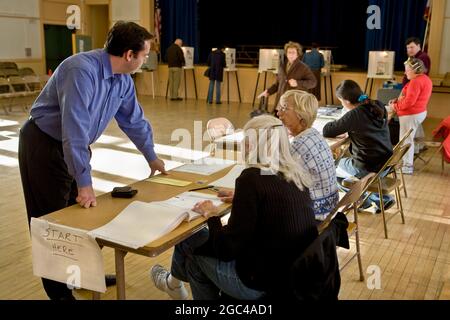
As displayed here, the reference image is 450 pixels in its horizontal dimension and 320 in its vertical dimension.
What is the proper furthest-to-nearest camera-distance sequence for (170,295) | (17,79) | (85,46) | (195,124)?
(85,46), (17,79), (195,124), (170,295)

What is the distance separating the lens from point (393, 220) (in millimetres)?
4129

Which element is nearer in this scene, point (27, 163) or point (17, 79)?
point (27, 163)

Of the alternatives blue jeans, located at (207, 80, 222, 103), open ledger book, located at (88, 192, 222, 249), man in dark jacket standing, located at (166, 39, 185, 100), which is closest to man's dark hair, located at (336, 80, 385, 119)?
open ledger book, located at (88, 192, 222, 249)

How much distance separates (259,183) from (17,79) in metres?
9.32

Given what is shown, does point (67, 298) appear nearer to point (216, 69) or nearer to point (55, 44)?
point (216, 69)

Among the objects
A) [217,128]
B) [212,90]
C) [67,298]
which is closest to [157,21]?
[212,90]

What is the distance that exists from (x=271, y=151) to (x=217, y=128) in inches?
78.7

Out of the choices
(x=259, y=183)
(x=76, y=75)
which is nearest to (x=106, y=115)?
(x=76, y=75)

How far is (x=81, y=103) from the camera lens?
2119 millimetres

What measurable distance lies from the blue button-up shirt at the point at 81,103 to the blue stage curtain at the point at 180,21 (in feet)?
37.9

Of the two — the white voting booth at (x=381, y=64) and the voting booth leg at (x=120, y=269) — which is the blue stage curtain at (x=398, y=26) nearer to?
the white voting booth at (x=381, y=64)

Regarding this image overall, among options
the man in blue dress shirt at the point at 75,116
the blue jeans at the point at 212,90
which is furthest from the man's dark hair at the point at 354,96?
the blue jeans at the point at 212,90

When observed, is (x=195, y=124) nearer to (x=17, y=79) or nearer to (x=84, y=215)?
(x=17, y=79)

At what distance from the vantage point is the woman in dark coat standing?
36.9 ft
